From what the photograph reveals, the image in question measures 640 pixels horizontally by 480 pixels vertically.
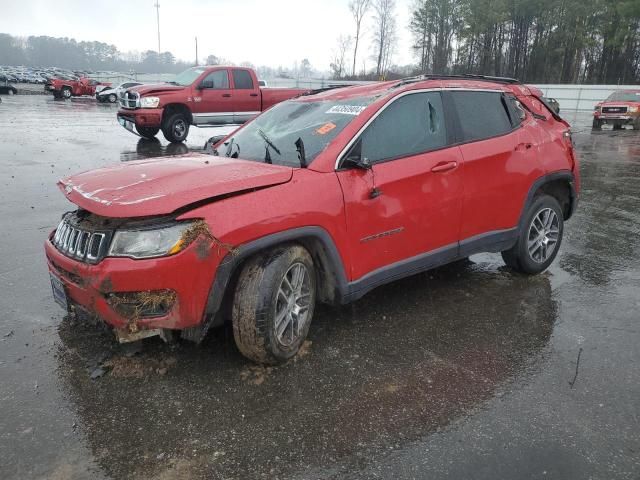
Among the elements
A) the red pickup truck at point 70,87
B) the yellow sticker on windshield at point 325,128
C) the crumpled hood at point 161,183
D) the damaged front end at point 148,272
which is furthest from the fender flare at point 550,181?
the red pickup truck at point 70,87

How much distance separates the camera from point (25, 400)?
285 cm

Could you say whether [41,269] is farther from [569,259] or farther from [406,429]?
[569,259]

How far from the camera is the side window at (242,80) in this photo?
1436 centimetres

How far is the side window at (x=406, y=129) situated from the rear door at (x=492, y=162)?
25cm

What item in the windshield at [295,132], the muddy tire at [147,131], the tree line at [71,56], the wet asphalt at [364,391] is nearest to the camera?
the wet asphalt at [364,391]

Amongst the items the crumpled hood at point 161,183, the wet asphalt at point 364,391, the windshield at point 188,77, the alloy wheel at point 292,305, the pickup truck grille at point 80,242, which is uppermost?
the windshield at point 188,77

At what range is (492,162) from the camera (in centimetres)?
425

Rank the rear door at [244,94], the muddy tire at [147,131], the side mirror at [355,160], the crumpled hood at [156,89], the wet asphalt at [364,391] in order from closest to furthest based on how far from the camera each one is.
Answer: the wet asphalt at [364,391] → the side mirror at [355,160] → the crumpled hood at [156,89] → the muddy tire at [147,131] → the rear door at [244,94]

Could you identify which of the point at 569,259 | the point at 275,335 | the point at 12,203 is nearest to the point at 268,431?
the point at 275,335

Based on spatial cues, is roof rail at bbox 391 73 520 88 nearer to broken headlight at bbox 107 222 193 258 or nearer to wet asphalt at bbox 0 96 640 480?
wet asphalt at bbox 0 96 640 480

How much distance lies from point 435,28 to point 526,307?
198 feet

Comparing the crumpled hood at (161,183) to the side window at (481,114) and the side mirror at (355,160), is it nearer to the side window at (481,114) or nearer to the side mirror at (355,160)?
the side mirror at (355,160)

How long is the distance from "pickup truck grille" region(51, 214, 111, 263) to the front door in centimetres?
147

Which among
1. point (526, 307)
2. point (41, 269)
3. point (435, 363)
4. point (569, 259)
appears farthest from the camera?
point (569, 259)
